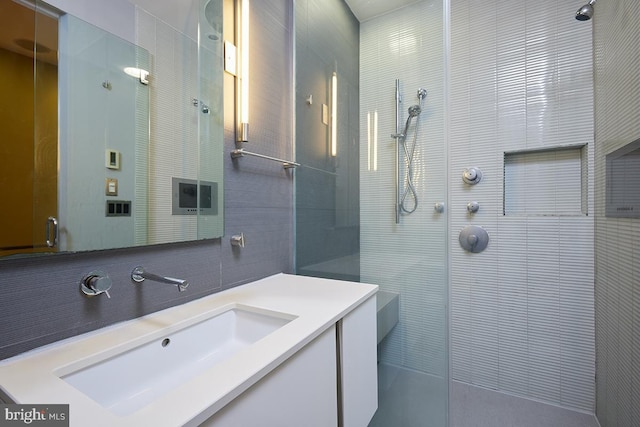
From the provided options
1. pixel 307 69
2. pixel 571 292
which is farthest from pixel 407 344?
pixel 307 69

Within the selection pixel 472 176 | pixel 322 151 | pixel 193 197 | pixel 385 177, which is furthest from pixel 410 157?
pixel 193 197

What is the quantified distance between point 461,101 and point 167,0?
5.85ft

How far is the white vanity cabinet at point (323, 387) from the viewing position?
22.3 inches

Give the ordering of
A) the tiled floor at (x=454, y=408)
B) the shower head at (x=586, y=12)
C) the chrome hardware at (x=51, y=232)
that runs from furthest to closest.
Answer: the shower head at (x=586, y=12) → the tiled floor at (x=454, y=408) → the chrome hardware at (x=51, y=232)

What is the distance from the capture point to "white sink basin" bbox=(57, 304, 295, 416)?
0.64 metres

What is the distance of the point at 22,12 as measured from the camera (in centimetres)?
Result: 64

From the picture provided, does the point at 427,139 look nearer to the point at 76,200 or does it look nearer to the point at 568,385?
the point at 76,200

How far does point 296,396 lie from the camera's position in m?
0.69

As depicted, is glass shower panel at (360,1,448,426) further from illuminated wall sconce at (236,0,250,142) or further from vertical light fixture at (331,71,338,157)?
A: illuminated wall sconce at (236,0,250,142)

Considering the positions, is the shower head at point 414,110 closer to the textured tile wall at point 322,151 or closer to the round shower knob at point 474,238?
the textured tile wall at point 322,151

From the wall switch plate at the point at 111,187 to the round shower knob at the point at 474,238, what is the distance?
1924 mm

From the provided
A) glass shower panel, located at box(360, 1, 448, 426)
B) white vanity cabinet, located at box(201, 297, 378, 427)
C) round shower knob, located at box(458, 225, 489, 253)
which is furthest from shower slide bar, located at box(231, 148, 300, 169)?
round shower knob, located at box(458, 225, 489, 253)

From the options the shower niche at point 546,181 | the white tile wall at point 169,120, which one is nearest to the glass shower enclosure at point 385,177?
the white tile wall at point 169,120

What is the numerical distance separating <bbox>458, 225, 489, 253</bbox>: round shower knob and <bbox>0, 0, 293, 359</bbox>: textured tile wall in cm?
119
